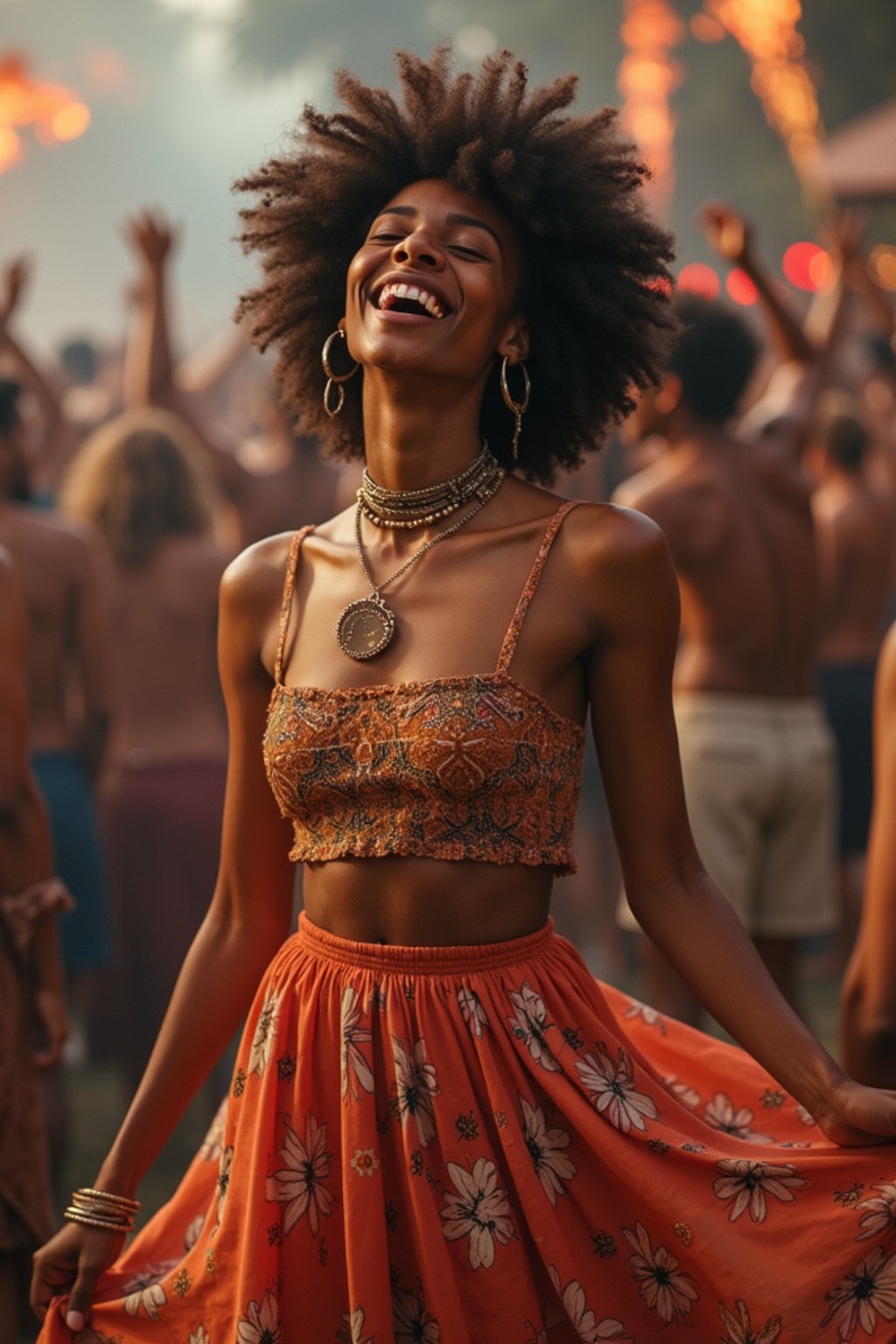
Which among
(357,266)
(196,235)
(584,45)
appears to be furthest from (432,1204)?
(196,235)

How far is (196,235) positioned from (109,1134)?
62.6 metres

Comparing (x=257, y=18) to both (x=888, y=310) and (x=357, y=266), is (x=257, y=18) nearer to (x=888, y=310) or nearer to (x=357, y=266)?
(x=888, y=310)

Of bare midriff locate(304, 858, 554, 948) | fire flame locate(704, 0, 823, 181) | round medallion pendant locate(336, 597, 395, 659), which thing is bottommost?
bare midriff locate(304, 858, 554, 948)

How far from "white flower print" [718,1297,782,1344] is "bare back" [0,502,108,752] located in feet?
12.6

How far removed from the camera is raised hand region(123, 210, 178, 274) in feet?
23.9

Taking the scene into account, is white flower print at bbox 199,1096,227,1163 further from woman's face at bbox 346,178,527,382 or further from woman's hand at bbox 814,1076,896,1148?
woman's face at bbox 346,178,527,382

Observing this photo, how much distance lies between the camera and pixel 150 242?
7312 millimetres

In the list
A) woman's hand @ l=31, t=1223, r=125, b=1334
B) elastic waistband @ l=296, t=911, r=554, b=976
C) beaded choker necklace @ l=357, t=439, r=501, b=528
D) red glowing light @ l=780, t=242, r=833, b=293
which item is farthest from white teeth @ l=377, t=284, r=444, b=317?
red glowing light @ l=780, t=242, r=833, b=293

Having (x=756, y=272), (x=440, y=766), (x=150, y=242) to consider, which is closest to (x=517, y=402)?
(x=440, y=766)

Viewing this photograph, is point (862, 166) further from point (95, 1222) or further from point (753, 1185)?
point (95, 1222)

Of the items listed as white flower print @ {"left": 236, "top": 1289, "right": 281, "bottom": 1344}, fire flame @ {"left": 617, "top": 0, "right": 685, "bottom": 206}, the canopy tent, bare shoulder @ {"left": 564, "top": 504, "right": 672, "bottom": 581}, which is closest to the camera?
white flower print @ {"left": 236, "top": 1289, "right": 281, "bottom": 1344}

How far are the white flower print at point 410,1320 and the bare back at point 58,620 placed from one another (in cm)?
363

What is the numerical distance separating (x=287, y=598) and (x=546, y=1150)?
0.95 metres

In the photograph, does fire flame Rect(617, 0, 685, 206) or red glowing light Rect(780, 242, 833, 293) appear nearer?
red glowing light Rect(780, 242, 833, 293)
